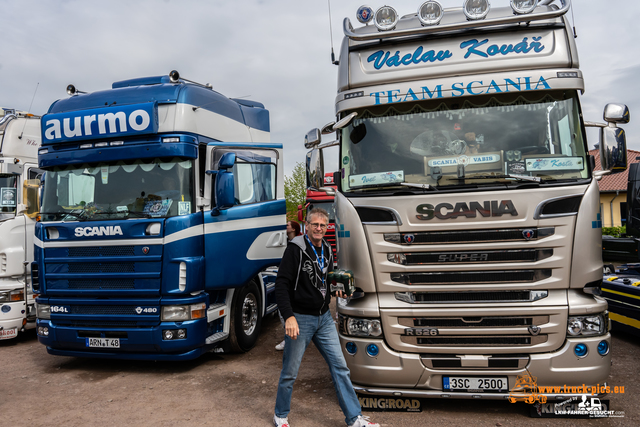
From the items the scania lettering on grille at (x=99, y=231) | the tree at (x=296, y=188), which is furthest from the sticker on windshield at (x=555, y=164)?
the tree at (x=296, y=188)

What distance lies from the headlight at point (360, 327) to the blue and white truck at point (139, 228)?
2.15m

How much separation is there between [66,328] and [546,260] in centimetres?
559

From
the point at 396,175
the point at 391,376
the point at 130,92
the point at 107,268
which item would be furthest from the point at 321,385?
the point at 130,92

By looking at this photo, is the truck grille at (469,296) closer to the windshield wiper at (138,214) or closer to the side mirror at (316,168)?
the side mirror at (316,168)

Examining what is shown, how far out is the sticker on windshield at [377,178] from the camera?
170 inches

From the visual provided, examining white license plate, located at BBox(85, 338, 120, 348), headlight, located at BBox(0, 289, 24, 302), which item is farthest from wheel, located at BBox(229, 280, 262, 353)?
headlight, located at BBox(0, 289, 24, 302)

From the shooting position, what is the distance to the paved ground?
4266 millimetres

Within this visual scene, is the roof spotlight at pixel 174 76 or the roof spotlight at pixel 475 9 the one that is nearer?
the roof spotlight at pixel 475 9

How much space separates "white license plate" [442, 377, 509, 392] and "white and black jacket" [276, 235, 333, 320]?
4.15 feet

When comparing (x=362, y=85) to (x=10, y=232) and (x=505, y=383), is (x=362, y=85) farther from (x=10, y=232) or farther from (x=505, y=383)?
(x=10, y=232)

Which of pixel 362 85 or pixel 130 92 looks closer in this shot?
pixel 362 85

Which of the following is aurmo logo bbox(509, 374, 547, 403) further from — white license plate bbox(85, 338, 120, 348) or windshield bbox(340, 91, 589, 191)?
white license plate bbox(85, 338, 120, 348)

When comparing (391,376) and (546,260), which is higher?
(546,260)

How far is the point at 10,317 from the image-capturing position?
723 centimetres
